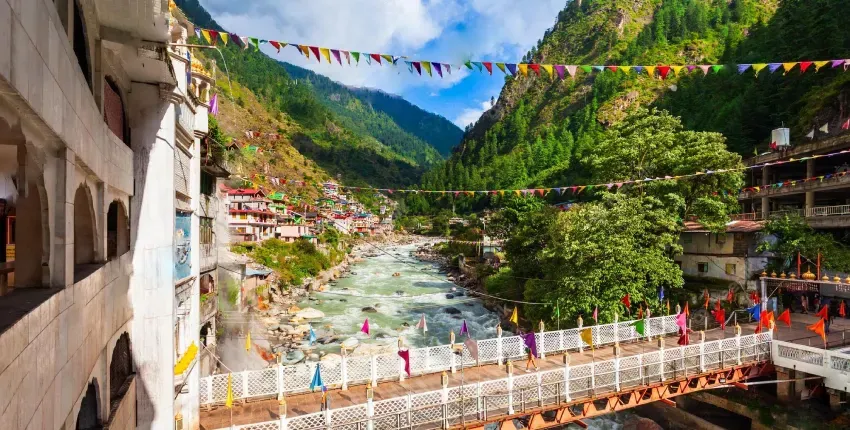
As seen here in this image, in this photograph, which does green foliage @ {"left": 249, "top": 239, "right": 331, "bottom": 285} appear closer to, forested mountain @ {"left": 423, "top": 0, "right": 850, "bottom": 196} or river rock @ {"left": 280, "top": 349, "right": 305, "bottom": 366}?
river rock @ {"left": 280, "top": 349, "right": 305, "bottom": 366}

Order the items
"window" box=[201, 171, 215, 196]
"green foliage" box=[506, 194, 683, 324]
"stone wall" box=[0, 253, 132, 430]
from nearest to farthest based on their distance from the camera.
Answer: "stone wall" box=[0, 253, 132, 430] → "window" box=[201, 171, 215, 196] → "green foliage" box=[506, 194, 683, 324]

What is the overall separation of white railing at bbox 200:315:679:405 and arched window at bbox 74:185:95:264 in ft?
20.2

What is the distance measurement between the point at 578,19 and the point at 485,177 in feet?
255

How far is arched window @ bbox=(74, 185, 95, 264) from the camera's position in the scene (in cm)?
572

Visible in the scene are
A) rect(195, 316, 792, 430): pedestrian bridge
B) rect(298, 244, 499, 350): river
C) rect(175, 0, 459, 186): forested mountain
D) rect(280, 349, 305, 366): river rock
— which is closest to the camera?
rect(195, 316, 792, 430): pedestrian bridge

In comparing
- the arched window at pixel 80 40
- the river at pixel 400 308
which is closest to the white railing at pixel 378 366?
the arched window at pixel 80 40

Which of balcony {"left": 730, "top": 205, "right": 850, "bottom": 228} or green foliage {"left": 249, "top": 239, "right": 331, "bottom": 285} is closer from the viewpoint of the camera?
balcony {"left": 730, "top": 205, "right": 850, "bottom": 228}

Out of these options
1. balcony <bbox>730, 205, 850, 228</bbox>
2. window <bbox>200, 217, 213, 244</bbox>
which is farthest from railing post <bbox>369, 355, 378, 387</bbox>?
balcony <bbox>730, 205, 850, 228</bbox>

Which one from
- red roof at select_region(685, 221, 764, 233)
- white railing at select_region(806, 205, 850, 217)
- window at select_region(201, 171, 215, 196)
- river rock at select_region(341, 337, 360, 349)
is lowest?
river rock at select_region(341, 337, 360, 349)

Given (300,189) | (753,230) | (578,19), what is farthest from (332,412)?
(578,19)

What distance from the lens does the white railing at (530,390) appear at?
9742 millimetres

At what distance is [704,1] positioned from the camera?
111 meters

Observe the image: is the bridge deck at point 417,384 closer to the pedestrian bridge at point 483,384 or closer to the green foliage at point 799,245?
the pedestrian bridge at point 483,384

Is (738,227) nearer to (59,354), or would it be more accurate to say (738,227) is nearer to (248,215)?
(59,354)
